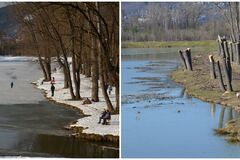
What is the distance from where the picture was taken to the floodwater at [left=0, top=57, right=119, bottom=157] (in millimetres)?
6609

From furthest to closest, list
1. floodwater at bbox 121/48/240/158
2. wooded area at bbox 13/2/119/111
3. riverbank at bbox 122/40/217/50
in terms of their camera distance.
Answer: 1. wooded area at bbox 13/2/119/111
2. riverbank at bbox 122/40/217/50
3. floodwater at bbox 121/48/240/158

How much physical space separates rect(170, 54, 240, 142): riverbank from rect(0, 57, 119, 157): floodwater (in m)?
1.86

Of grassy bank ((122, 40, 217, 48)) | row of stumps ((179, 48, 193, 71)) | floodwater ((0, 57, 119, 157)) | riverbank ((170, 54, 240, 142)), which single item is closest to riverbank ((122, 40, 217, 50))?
grassy bank ((122, 40, 217, 48))

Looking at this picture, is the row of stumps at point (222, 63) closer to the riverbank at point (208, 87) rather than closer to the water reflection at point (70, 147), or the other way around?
the riverbank at point (208, 87)

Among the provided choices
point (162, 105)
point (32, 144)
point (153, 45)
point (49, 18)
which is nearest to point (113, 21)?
point (153, 45)

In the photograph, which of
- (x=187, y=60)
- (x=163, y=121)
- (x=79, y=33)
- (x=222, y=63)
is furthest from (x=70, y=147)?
(x=187, y=60)

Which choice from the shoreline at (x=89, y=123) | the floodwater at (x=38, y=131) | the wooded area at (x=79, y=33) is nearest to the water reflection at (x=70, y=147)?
the floodwater at (x=38, y=131)

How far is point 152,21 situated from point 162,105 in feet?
6.55

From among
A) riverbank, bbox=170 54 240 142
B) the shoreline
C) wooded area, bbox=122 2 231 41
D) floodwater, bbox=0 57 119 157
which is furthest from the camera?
the shoreline

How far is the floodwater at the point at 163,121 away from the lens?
5758 mm

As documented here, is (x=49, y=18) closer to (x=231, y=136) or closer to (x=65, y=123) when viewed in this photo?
(x=65, y=123)

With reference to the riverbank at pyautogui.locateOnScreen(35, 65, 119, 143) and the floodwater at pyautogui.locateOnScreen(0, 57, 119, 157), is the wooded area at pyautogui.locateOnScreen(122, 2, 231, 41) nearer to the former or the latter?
the riverbank at pyautogui.locateOnScreen(35, 65, 119, 143)

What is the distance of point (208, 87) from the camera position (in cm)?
1078

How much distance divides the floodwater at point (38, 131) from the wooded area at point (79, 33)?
42.2 inches
